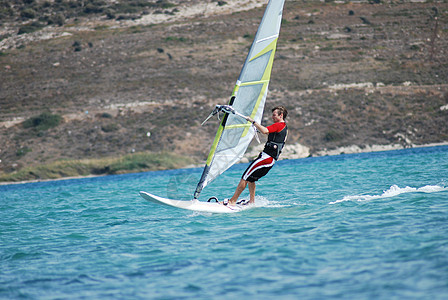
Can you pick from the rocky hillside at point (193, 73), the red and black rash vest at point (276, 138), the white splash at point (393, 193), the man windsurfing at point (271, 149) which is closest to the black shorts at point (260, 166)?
the man windsurfing at point (271, 149)

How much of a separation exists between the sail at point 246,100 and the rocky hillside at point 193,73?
91.6ft

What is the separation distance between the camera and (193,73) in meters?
49.7

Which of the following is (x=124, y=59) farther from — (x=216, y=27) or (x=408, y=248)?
(x=408, y=248)

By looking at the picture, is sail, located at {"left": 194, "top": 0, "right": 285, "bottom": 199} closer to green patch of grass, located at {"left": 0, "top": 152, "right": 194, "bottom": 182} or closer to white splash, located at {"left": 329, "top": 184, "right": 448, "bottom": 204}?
white splash, located at {"left": 329, "top": 184, "right": 448, "bottom": 204}

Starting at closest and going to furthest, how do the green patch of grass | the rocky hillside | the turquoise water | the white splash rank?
the turquoise water < the white splash < the green patch of grass < the rocky hillside

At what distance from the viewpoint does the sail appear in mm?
9734

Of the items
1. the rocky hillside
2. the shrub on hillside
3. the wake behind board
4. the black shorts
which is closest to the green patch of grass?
the rocky hillside

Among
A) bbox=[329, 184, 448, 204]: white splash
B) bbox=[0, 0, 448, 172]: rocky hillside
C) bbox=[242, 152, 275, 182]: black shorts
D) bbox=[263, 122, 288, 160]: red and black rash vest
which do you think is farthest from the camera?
bbox=[0, 0, 448, 172]: rocky hillside

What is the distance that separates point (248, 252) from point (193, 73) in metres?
44.8

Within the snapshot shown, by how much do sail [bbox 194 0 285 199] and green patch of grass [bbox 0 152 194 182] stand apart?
83.9ft

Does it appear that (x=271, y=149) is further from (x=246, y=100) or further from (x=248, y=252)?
(x=248, y=252)

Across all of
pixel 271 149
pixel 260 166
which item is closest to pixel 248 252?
pixel 260 166

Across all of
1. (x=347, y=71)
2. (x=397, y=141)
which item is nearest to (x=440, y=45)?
(x=347, y=71)

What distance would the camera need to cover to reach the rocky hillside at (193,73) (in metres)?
40.0
